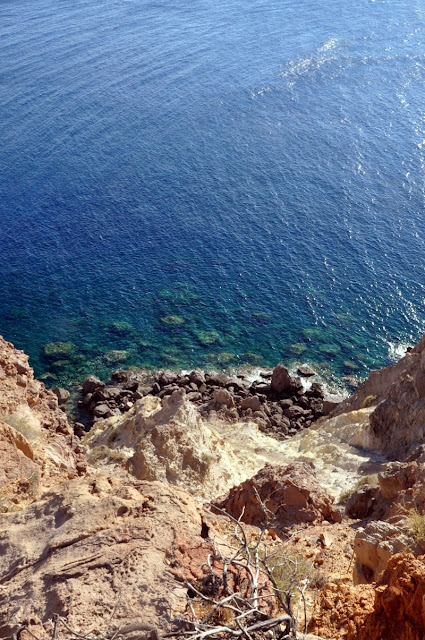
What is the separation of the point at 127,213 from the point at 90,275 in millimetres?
11770

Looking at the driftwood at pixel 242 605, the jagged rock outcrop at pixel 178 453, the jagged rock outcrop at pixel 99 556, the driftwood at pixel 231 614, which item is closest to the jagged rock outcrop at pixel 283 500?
the jagged rock outcrop at pixel 178 453

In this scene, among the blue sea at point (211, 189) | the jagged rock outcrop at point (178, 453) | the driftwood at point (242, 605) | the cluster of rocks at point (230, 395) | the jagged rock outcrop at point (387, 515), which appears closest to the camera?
the driftwood at point (242, 605)

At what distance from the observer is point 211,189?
73562 millimetres

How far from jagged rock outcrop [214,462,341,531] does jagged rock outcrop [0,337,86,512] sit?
5931 millimetres

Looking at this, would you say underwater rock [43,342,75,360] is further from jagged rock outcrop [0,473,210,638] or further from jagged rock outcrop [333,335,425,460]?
jagged rock outcrop [0,473,210,638]

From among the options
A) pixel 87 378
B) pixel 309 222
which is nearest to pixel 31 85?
pixel 309 222

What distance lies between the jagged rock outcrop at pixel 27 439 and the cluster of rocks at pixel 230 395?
1421cm

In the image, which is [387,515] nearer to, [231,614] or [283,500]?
[283,500]

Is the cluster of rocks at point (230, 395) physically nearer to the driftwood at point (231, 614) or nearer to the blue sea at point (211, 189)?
the blue sea at point (211, 189)

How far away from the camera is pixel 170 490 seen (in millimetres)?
14984

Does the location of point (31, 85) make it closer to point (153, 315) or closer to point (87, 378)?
point (153, 315)

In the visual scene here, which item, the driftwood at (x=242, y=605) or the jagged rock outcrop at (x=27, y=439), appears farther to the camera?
the jagged rock outcrop at (x=27, y=439)

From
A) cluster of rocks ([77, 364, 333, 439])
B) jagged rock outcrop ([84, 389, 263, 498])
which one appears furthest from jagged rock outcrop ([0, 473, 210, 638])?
cluster of rocks ([77, 364, 333, 439])

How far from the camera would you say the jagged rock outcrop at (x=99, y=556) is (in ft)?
37.7
